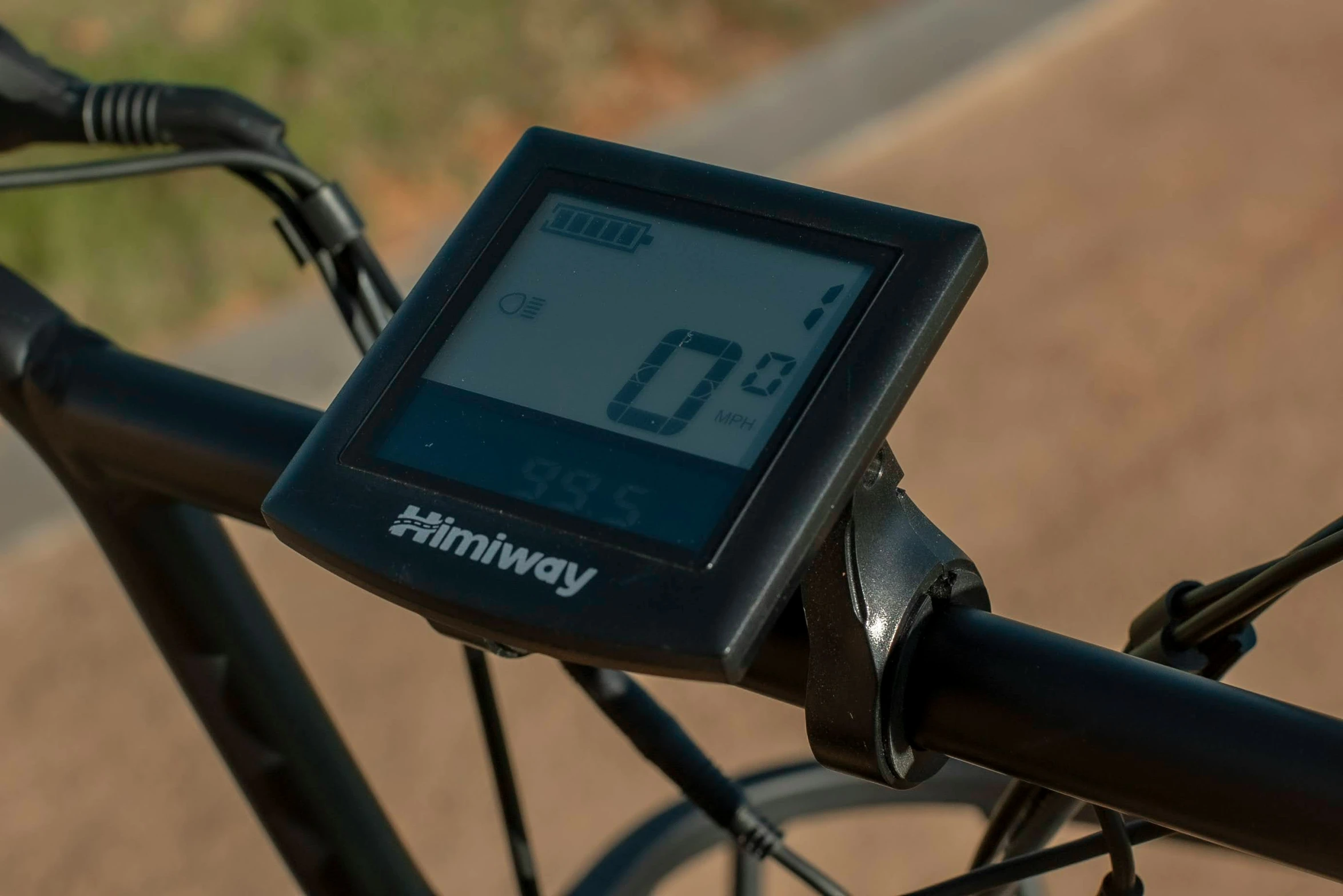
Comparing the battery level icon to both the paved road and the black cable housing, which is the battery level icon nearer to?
the black cable housing

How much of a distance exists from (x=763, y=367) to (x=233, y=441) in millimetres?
348

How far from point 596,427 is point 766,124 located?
4.03 metres

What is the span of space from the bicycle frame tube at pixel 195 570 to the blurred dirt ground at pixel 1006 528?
197 centimetres

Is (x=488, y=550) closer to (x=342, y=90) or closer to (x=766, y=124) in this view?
(x=766, y=124)

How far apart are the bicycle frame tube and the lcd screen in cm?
18

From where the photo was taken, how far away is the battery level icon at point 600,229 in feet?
2.83

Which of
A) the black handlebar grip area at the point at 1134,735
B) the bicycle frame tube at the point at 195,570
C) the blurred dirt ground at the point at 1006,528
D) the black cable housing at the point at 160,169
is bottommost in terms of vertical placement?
the bicycle frame tube at the point at 195,570

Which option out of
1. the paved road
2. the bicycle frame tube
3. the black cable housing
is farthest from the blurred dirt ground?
the black cable housing

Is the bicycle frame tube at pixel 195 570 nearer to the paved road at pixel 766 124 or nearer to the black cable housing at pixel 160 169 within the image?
the black cable housing at pixel 160 169

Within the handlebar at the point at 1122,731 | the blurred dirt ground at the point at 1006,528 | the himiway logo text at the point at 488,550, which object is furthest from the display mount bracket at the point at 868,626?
the blurred dirt ground at the point at 1006,528

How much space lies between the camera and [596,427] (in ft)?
2.67

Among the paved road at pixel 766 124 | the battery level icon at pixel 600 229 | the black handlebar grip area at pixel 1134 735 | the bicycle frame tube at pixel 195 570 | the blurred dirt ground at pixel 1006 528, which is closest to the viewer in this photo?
the black handlebar grip area at pixel 1134 735

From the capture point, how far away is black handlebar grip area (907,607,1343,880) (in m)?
0.71

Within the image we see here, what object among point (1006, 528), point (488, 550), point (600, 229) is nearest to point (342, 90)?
point (1006, 528)
